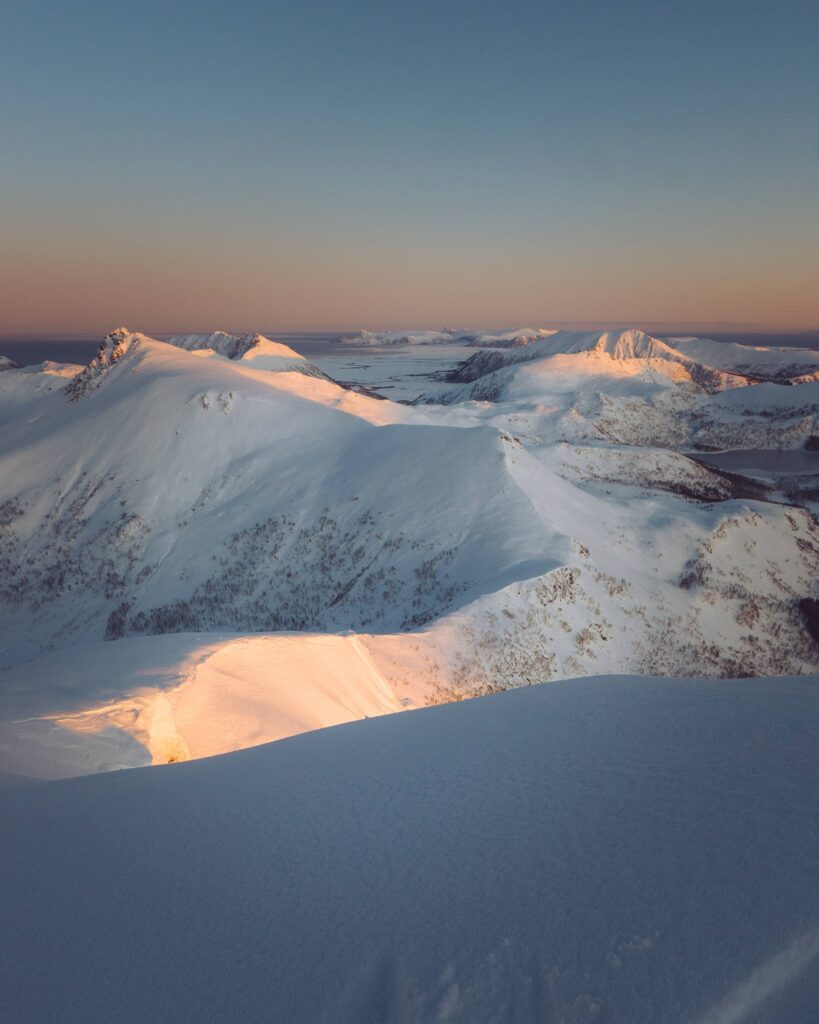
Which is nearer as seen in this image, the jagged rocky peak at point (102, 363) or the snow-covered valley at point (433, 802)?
the snow-covered valley at point (433, 802)

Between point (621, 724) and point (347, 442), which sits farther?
point (347, 442)

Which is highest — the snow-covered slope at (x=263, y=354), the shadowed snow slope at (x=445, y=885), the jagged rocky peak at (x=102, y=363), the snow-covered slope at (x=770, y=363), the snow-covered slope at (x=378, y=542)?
the snow-covered slope at (x=770, y=363)

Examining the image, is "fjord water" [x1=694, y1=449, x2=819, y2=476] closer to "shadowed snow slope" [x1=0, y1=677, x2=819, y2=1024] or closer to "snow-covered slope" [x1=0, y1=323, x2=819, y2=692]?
"snow-covered slope" [x1=0, y1=323, x2=819, y2=692]

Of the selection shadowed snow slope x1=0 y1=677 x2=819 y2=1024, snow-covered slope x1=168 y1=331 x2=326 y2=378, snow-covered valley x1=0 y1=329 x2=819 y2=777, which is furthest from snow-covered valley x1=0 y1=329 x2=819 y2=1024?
snow-covered slope x1=168 y1=331 x2=326 y2=378

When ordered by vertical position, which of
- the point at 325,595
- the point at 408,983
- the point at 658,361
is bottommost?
the point at 325,595

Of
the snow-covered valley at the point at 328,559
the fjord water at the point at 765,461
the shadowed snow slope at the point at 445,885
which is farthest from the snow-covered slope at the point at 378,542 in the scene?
the fjord water at the point at 765,461

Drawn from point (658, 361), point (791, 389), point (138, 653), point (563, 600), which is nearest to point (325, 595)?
point (563, 600)

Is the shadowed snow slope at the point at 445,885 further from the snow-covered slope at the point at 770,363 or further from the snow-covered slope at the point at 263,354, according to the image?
the snow-covered slope at the point at 770,363

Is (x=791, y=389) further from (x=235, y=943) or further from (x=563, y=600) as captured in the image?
(x=235, y=943)

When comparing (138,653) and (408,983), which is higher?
(408,983)
